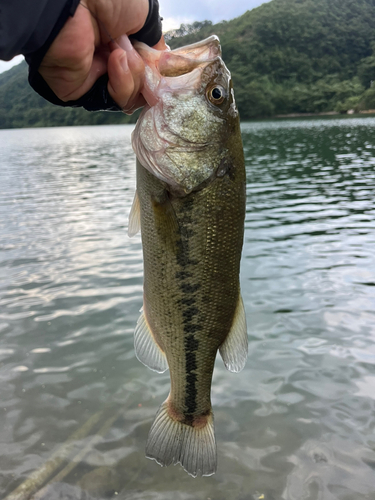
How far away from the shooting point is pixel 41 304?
26.3 feet

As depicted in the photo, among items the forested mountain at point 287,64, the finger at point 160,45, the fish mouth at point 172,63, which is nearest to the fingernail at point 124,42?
the fish mouth at point 172,63

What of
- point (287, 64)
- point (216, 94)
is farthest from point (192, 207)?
point (287, 64)

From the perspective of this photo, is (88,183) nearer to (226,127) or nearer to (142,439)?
(142,439)

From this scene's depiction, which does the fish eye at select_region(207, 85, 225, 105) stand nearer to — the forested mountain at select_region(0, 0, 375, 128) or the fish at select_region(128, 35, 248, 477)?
the fish at select_region(128, 35, 248, 477)

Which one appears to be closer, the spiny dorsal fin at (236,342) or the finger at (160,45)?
the finger at (160,45)

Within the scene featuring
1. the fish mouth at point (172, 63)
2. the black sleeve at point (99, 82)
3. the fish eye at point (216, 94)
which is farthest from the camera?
the fish eye at point (216, 94)

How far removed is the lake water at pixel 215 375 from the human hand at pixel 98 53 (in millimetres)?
3729

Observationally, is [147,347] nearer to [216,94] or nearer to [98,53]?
[216,94]

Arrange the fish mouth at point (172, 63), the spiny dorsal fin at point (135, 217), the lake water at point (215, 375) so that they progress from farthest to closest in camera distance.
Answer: the lake water at point (215, 375), the spiny dorsal fin at point (135, 217), the fish mouth at point (172, 63)

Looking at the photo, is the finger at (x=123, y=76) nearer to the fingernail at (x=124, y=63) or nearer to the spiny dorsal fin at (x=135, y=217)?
the fingernail at (x=124, y=63)

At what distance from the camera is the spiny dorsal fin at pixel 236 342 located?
2.80 meters

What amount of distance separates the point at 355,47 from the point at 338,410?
187 metres

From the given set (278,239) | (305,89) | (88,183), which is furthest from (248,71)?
(278,239)

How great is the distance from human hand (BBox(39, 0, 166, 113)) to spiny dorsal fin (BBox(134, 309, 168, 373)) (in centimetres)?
152
